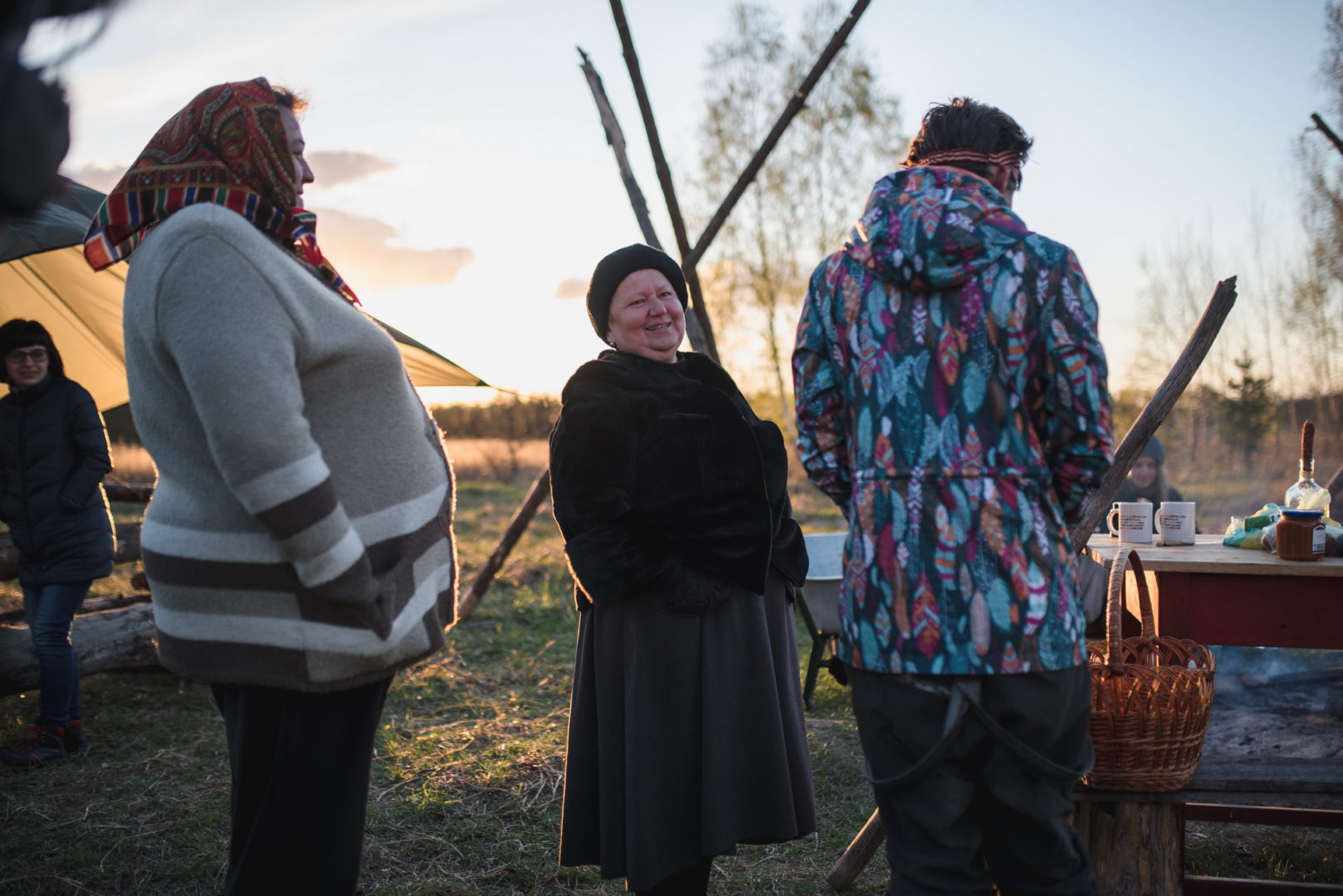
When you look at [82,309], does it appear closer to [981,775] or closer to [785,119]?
[785,119]

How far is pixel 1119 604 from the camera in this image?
A: 235 cm

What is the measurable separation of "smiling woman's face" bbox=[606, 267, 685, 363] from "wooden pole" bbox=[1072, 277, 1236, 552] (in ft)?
4.58

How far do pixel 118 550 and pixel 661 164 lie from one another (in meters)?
4.19

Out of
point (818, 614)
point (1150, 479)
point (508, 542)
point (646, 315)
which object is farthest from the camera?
point (508, 542)

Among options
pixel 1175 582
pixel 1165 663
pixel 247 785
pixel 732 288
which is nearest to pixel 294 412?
pixel 247 785

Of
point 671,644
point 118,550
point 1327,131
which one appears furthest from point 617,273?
point 118,550

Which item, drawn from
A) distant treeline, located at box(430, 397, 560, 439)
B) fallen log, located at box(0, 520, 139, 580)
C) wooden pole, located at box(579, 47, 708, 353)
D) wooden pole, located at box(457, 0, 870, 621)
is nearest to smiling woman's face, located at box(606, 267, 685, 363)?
wooden pole, located at box(457, 0, 870, 621)

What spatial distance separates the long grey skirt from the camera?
2.24 meters

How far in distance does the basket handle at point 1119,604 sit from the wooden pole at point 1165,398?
298 mm

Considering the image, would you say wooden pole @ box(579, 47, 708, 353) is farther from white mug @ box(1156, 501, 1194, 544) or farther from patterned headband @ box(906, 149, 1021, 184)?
patterned headband @ box(906, 149, 1021, 184)

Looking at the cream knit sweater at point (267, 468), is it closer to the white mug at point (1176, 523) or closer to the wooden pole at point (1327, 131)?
the white mug at point (1176, 523)

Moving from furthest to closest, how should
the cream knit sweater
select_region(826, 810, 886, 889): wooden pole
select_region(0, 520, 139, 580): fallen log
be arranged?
select_region(0, 520, 139, 580): fallen log
select_region(826, 810, 886, 889): wooden pole
the cream knit sweater

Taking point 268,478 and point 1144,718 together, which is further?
point 1144,718

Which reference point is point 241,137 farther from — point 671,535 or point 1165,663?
point 1165,663
